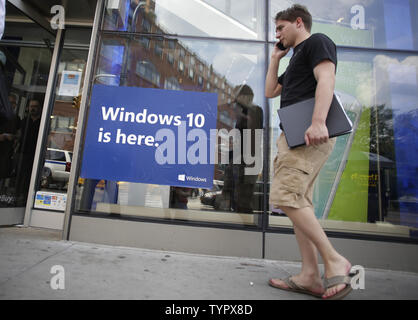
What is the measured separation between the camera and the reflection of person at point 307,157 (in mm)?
1776

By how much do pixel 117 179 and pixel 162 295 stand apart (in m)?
1.84

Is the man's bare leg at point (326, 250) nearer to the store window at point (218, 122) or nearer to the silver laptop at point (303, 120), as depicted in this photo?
the silver laptop at point (303, 120)

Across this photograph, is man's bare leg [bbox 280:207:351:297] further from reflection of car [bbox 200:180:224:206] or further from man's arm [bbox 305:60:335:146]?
reflection of car [bbox 200:180:224:206]

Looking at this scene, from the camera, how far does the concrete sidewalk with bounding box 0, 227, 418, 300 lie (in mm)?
1787

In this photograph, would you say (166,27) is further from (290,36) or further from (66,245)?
(66,245)

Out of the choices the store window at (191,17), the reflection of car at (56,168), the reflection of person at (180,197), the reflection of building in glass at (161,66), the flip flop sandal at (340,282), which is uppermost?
the store window at (191,17)

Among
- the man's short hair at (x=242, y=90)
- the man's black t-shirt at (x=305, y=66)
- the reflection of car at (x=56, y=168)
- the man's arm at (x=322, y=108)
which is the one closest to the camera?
the man's arm at (x=322, y=108)

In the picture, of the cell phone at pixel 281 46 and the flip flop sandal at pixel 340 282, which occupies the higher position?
the cell phone at pixel 281 46

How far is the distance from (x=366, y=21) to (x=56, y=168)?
5263 mm

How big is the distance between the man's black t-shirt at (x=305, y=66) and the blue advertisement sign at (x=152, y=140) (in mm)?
1358

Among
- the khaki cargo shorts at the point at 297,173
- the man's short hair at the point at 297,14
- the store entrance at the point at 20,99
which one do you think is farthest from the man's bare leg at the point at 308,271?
the store entrance at the point at 20,99

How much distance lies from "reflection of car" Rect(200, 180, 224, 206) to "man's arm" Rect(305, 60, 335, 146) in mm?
1682

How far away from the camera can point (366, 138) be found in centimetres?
342
